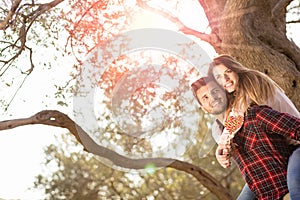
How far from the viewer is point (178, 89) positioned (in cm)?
823

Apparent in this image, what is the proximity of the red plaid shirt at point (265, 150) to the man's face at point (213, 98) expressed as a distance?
0.24 meters

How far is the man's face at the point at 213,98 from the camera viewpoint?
3221mm

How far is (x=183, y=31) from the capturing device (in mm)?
7086

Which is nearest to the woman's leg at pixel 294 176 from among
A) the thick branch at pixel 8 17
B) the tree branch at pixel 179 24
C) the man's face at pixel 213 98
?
the man's face at pixel 213 98

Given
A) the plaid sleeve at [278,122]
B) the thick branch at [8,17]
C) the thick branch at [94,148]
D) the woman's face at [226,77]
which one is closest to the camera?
the plaid sleeve at [278,122]

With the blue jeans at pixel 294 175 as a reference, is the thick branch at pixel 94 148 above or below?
above

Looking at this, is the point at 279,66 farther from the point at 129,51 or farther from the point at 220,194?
the point at 129,51

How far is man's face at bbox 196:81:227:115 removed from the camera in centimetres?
322

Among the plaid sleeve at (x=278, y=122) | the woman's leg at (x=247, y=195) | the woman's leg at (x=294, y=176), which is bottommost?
the woman's leg at (x=294, y=176)

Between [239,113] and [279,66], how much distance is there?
202cm

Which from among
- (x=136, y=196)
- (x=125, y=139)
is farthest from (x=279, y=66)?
(x=136, y=196)

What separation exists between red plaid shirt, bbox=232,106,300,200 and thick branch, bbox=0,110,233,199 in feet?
10.1

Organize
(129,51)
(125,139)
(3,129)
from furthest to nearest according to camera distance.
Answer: (125,139), (129,51), (3,129)

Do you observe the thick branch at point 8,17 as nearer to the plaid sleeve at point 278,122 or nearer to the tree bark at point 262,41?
the tree bark at point 262,41
